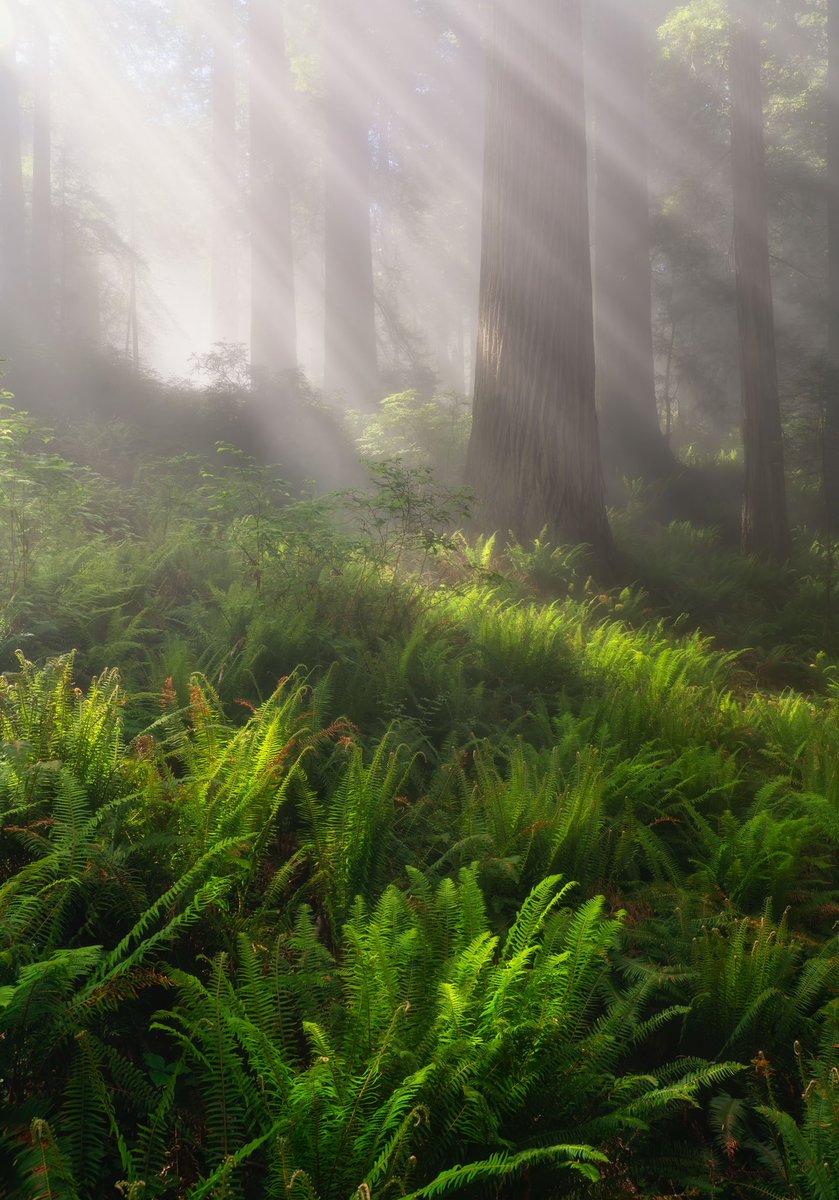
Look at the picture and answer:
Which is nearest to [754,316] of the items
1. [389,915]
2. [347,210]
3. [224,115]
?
[347,210]

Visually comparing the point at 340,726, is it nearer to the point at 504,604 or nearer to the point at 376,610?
the point at 376,610

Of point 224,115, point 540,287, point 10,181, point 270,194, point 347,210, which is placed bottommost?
point 540,287

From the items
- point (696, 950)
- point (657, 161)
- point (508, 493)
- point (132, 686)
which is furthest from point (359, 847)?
point (657, 161)

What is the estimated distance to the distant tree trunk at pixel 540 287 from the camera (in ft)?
27.5

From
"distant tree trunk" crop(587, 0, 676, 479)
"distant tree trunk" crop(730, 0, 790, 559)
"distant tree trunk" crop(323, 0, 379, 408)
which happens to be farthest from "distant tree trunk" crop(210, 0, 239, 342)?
"distant tree trunk" crop(730, 0, 790, 559)

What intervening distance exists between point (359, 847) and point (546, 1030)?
992 mm

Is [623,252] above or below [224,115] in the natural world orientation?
below

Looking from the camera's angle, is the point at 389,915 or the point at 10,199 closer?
the point at 389,915

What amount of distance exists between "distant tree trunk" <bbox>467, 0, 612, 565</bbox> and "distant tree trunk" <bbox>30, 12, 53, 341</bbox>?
1021cm

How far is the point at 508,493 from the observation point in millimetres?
8484

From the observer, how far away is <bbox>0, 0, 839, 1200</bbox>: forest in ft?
5.42

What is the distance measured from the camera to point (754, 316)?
12594 millimetres

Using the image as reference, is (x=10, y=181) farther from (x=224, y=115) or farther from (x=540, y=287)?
(x=540, y=287)

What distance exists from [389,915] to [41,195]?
21.4 m
